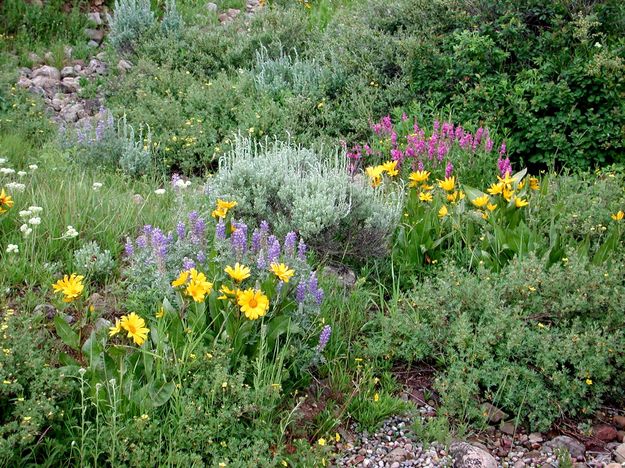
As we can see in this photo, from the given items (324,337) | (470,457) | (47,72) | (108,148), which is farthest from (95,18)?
(470,457)

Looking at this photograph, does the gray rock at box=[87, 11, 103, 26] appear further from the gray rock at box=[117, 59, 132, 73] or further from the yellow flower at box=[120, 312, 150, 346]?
the yellow flower at box=[120, 312, 150, 346]

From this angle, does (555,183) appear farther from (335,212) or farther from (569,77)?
(335,212)

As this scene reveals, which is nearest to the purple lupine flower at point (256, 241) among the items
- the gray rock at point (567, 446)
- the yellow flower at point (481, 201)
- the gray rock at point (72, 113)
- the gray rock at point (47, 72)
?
the yellow flower at point (481, 201)

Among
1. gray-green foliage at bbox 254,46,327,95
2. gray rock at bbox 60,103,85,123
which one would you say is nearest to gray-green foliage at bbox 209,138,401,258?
gray-green foliage at bbox 254,46,327,95

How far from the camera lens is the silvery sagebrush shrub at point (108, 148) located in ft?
20.0

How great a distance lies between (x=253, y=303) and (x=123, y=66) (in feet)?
19.2

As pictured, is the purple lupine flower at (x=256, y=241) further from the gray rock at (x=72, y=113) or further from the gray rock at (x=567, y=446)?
the gray rock at (x=72, y=113)

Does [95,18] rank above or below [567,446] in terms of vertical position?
above

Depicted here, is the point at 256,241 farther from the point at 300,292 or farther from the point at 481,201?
the point at 481,201

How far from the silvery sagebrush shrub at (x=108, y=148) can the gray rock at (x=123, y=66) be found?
6.39ft

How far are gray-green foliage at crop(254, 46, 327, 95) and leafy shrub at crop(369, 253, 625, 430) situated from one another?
3592 mm

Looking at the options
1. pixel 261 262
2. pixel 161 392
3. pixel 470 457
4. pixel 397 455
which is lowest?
pixel 397 455

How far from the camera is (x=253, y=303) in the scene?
10.7 feet

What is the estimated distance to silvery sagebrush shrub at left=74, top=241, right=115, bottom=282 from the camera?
13.0ft
